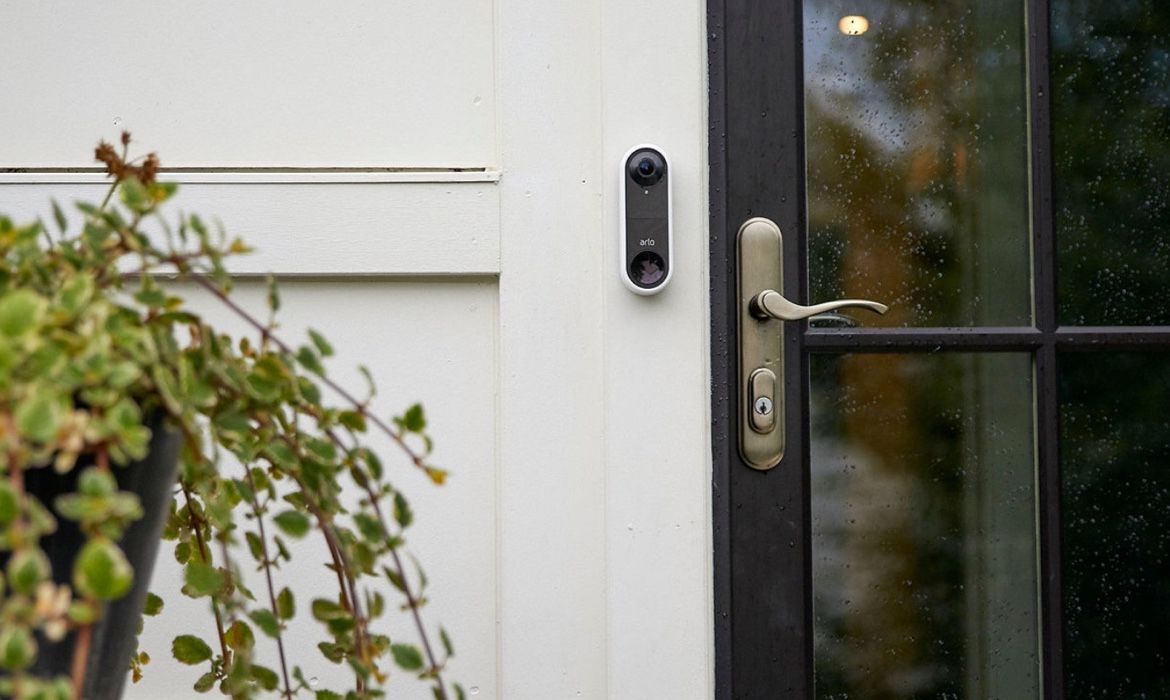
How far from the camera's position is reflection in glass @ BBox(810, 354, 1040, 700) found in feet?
4.47

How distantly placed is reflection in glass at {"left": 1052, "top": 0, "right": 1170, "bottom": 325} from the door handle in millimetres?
302

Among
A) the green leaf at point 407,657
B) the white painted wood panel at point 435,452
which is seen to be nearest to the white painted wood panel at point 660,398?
the white painted wood panel at point 435,452

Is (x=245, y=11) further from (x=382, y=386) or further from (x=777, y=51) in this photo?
(x=777, y=51)

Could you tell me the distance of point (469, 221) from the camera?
1.29 m

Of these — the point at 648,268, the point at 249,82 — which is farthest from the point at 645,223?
the point at 249,82

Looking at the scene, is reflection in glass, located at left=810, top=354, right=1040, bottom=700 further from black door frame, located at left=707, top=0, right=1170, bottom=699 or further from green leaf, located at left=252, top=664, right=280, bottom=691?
green leaf, located at left=252, top=664, right=280, bottom=691

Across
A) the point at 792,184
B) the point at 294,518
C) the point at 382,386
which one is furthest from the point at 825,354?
the point at 294,518

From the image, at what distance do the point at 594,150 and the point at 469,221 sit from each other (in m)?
0.18

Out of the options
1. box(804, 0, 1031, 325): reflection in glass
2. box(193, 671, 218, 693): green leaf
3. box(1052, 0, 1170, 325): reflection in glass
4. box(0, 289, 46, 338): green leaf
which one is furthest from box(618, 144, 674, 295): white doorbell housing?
box(0, 289, 46, 338): green leaf

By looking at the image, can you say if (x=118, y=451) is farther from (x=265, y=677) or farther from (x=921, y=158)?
(x=921, y=158)

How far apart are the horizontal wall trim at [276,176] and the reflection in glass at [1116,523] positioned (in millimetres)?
831

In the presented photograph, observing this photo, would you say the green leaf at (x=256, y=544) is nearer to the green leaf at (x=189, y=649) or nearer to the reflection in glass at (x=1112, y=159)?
the green leaf at (x=189, y=649)

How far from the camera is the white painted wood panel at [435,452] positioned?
1.26 m

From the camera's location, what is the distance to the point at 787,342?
1.35m
